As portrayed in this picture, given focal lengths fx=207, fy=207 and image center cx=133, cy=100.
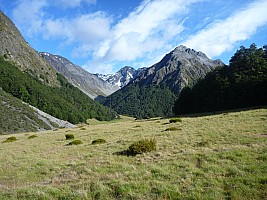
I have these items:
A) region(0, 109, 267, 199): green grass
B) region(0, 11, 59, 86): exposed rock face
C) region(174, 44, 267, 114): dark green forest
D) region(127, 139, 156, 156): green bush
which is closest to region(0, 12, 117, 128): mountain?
region(0, 11, 59, 86): exposed rock face

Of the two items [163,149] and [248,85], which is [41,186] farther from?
[248,85]

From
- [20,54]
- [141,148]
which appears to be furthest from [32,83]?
[141,148]

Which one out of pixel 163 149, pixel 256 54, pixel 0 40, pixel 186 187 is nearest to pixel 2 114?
pixel 163 149

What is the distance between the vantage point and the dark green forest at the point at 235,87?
57.5 metres

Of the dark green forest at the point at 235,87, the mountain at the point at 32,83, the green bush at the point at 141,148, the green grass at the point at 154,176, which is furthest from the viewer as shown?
the mountain at the point at 32,83

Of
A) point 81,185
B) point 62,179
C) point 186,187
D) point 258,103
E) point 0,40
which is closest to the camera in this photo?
point 186,187

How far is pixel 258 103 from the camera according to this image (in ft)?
185

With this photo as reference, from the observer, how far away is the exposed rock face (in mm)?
161875

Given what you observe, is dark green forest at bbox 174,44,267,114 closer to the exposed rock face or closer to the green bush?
the green bush

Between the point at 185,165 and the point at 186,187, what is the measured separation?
2.69 meters

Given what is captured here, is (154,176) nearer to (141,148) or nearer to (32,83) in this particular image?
(141,148)

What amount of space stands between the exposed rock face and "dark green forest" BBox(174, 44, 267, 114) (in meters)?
139

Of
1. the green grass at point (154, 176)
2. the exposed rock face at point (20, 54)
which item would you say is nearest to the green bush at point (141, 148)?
the green grass at point (154, 176)

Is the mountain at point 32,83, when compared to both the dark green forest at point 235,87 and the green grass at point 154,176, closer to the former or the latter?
the dark green forest at point 235,87
